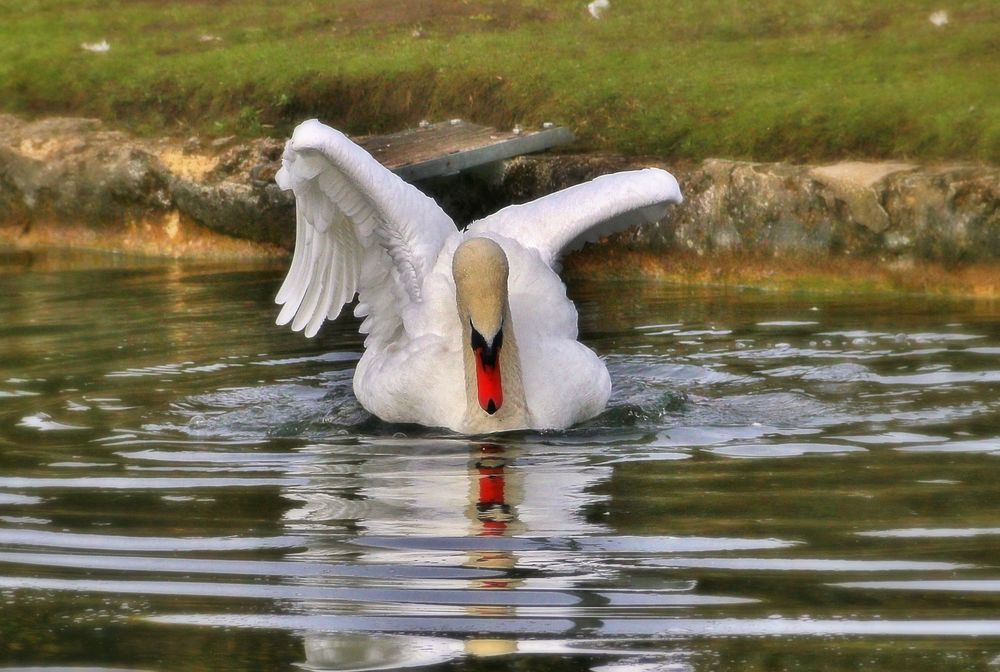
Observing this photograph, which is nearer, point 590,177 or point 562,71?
point 590,177

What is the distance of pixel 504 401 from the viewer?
7613 millimetres

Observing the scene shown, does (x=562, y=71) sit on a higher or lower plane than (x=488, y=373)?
higher

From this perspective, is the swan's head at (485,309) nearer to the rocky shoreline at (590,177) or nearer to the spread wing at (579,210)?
the spread wing at (579,210)

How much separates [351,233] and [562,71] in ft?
17.5

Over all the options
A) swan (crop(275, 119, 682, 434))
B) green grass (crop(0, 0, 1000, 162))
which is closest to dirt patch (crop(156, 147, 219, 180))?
green grass (crop(0, 0, 1000, 162))

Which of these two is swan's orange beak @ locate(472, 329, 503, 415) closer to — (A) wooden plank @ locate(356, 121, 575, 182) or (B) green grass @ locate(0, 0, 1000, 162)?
(A) wooden plank @ locate(356, 121, 575, 182)

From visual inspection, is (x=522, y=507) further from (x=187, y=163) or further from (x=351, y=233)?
(x=187, y=163)

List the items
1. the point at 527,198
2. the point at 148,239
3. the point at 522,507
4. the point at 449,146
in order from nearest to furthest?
1. the point at 522,507
2. the point at 449,146
3. the point at 527,198
4. the point at 148,239

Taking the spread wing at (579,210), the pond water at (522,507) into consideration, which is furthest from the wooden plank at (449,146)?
the spread wing at (579,210)

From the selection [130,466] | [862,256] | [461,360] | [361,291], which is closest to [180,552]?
[130,466]

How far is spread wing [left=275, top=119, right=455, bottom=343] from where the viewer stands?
7840 millimetres

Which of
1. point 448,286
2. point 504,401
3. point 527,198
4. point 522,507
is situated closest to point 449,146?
point 527,198

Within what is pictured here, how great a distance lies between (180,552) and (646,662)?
1.84 m

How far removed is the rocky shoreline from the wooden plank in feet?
0.83
